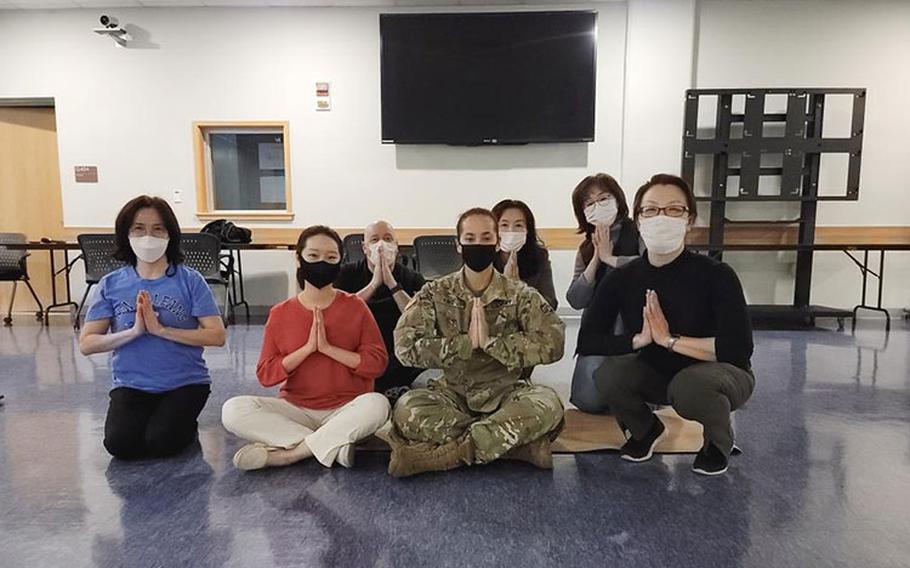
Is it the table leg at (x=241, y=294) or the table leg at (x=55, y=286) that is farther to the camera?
the table leg at (x=241, y=294)

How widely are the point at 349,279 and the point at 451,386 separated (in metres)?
0.96

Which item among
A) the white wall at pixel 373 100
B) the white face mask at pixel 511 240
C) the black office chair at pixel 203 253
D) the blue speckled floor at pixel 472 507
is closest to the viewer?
the blue speckled floor at pixel 472 507

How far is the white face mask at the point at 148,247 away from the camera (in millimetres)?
2316

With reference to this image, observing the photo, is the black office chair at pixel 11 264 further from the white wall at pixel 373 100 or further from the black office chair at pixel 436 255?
the black office chair at pixel 436 255

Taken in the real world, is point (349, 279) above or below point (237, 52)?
below

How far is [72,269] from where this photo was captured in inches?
236

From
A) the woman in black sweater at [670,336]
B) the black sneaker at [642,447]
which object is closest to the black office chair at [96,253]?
the woman in black sweater at [670,336]

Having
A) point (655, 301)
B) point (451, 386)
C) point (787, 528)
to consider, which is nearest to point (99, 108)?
point (451, 386)

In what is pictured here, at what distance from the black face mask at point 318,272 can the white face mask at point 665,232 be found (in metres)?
1.24

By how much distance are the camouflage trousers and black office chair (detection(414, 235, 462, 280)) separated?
2.74 m

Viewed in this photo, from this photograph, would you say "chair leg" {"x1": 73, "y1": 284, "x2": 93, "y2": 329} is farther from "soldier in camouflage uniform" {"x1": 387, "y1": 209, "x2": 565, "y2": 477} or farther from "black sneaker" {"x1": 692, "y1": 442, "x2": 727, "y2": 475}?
"black sneaker" {"x1": 692, "y1": 442, "x2": 727, "y2": 475}

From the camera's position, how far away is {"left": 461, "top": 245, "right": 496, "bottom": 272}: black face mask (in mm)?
2215

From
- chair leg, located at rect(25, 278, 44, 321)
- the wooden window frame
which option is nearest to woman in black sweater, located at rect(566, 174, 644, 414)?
the wooden window frame

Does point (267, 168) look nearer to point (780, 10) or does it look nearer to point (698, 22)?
point (698, 22)
